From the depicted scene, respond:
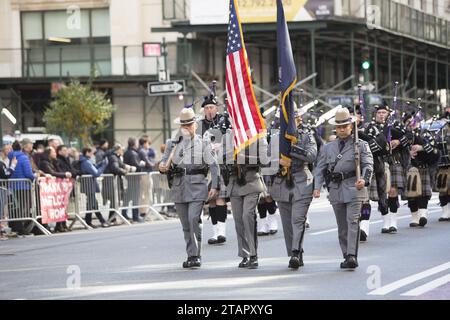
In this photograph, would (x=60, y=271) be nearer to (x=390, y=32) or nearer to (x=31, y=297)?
(x=31, y=297)

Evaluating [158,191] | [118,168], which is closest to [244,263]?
[118,168]

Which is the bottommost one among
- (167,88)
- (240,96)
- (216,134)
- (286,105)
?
(216,134)

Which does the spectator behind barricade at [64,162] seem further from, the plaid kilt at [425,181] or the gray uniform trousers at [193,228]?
the gray uniform trousers at [193,228]

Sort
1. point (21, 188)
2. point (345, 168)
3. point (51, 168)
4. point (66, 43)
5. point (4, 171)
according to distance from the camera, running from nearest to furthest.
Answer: point (345, 168), point (21, 188), point (4, 171), point (51, 168), point (66, 43)

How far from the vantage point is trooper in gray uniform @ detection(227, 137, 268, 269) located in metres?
12.7

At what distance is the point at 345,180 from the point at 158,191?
11510mm

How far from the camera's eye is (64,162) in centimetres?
2153

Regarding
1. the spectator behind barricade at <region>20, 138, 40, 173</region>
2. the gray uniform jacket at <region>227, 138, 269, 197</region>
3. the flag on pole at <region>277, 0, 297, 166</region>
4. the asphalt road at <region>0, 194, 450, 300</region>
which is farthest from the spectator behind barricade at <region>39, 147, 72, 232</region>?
the flag on pole at <region>277, 0, 297, 166</region>

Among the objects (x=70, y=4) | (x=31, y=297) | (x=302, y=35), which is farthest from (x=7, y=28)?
(x=31, y=297)

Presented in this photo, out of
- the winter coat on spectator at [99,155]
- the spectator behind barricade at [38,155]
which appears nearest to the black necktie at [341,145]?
the spectator behind barricade at [38,155]

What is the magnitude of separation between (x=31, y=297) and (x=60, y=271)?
2470 millimetres

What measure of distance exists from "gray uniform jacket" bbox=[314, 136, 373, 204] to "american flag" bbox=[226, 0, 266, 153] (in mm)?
907

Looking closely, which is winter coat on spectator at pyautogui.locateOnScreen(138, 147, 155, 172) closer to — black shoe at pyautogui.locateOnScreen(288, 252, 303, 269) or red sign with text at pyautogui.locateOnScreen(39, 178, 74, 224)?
red sign with text at pyautogui.locateOnScreen(39, 178, 74, 224)

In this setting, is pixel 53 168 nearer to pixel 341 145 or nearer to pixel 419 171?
pixel 419 171
